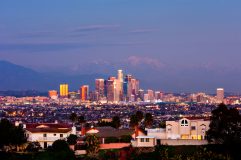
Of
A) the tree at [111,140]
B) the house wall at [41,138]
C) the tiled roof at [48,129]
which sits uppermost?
the tiled roof at [48,129]

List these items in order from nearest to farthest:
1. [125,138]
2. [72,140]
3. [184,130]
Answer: [72,140], [125,138], [184,130]

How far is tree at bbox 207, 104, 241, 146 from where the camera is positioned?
204ft

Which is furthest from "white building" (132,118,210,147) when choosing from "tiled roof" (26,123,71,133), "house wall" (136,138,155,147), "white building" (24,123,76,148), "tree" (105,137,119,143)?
"tiled roof" (26,123,71,133)

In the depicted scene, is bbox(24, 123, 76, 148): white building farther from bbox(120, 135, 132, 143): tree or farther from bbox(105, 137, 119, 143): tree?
bbox(120, 135, 132, 143): tree

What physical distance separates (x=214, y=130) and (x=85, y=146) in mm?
12283

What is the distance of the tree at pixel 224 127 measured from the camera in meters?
62.2

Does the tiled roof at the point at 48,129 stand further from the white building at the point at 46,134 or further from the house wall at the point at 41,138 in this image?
the house wall at the point at 41,138

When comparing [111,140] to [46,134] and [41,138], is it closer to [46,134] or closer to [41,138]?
[46,134]

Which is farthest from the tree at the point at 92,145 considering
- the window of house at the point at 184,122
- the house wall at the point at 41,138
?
the house wall at the point at 41,138

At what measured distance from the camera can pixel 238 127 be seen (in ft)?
205

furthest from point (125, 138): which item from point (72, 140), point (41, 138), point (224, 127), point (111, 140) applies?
point (41, 138)

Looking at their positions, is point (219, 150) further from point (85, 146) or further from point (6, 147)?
point (6, 147)

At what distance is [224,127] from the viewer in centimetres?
6269

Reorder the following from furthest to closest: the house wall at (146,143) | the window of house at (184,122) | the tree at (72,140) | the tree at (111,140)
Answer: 1. the window of house at (184,122)
2. the tree at (111,140)
3. the tree at (72,140)
4. the house wall at (146,143)
